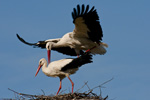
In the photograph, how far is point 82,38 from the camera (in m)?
12.7

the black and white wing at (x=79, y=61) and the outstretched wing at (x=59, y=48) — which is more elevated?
the outstretched wing at (x=59, y=48)

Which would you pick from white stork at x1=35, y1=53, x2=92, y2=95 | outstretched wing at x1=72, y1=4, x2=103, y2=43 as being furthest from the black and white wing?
outstretched wing at x1=72, y1=4, x2=103, y2=43

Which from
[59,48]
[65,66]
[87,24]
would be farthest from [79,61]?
[59,48]

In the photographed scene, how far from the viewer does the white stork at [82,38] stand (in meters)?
11.7

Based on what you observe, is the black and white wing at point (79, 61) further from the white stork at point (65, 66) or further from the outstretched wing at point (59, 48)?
the outstretched wing at point (59, 48)

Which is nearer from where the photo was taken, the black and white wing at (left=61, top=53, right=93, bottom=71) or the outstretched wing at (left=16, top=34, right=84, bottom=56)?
the black and white wing at (left=61, top=53, right=93, bottom=71)

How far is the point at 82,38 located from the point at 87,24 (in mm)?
832

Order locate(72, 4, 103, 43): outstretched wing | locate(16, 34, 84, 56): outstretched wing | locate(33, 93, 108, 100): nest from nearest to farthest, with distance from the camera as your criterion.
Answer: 1. locate(33, 93, 108, 100): nest
2. locate(72, 4, 103, 43): outstretched wing
3. locate(16, 34, 84, 56): outstretched wing

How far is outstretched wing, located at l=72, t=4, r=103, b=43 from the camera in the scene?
38.1 feet

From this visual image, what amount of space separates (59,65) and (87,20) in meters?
1.68

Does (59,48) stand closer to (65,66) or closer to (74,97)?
(65,66)

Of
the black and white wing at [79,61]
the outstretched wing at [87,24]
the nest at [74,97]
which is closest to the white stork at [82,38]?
the outstretched wing at [87,24]

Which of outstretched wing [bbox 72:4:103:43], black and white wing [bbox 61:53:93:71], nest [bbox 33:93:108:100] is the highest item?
outstretched wing [bbox 72:4:103:43]

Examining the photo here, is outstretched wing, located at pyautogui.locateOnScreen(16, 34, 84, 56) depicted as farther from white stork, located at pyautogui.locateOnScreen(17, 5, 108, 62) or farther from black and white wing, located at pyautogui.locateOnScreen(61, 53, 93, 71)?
black and white wing, located at pyautogui.locateOnScreen(61, 53, 93, 71)
